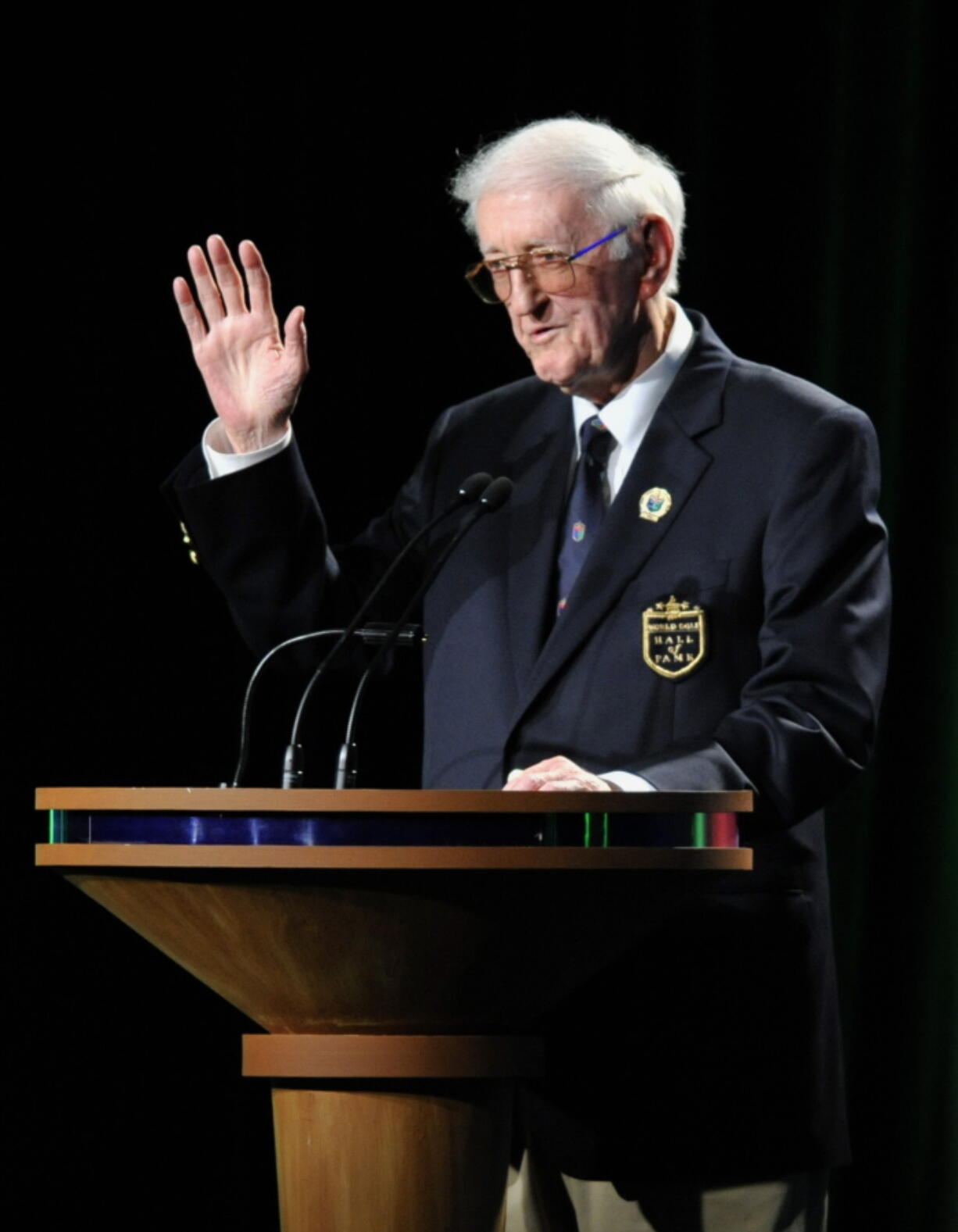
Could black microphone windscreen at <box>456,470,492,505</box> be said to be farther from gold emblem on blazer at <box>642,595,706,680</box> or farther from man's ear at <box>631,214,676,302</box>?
man's ear at <box>631,214,676,302</box>

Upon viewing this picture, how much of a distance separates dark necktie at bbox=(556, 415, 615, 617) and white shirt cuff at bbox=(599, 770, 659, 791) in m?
0.45

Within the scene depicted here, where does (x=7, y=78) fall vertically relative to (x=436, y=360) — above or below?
above

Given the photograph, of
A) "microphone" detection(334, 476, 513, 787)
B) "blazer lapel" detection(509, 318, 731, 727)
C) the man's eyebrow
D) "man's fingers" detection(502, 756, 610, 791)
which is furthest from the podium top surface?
the man's eyebrow

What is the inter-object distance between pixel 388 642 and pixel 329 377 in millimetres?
1671

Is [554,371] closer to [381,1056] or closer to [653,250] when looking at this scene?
[653,250]

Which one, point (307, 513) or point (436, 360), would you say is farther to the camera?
point (436, 360)

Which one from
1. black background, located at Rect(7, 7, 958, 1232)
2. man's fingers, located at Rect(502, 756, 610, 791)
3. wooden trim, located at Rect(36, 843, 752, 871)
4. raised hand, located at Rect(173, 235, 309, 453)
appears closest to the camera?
wooden trim, located at Rect(36, 843, 752, 871)

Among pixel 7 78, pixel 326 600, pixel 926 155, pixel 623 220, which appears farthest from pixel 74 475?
pixel 926 155

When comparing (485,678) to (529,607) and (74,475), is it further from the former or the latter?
(74,475)

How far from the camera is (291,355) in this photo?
212 cm

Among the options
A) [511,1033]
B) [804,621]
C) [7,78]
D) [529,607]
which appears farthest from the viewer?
[7,78]

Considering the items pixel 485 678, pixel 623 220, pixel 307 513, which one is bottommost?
pixel 485 678

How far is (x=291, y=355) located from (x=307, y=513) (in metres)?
0.19

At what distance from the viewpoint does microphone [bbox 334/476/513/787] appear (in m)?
1.58
